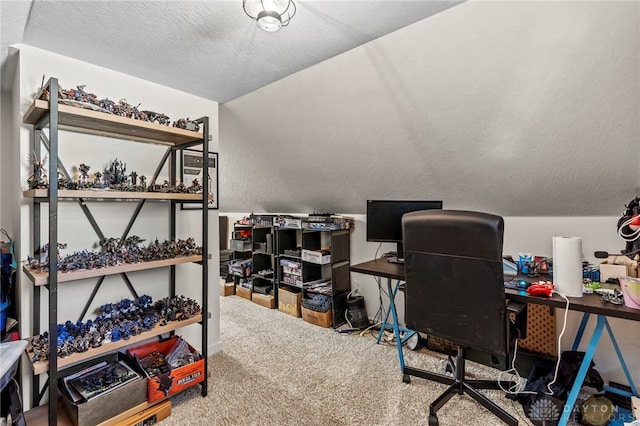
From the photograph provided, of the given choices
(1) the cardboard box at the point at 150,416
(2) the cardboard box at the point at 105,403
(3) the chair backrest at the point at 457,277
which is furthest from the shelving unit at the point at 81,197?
(3) the chair backrest at the point at 457,277

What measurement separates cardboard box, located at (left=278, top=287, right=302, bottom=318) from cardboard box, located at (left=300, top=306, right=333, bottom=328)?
Result: 0.61 feet

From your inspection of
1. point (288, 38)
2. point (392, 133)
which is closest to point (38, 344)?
point (288, 38)

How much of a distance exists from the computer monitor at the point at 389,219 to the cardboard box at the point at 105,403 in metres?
2.11

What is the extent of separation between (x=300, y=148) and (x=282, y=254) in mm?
1532

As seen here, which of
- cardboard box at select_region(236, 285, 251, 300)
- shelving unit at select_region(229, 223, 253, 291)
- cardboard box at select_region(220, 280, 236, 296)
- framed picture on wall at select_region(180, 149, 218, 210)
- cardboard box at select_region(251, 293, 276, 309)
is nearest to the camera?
framed picture on wall at select_region(180, 149, 218, 210)

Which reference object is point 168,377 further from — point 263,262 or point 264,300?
point 263,262

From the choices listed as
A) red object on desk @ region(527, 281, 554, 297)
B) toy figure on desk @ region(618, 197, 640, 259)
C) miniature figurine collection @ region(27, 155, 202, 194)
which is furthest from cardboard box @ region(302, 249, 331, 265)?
toy figure on desk @ region(618, 197, 640, 259)

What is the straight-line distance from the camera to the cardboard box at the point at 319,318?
333 cm

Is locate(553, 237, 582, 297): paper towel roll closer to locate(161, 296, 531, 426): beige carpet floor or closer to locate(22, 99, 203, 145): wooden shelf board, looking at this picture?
locate(161, 296, 531, 426): beige carpet floor

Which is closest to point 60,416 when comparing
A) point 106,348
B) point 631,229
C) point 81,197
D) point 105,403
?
point 105,403

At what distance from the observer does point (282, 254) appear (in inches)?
156

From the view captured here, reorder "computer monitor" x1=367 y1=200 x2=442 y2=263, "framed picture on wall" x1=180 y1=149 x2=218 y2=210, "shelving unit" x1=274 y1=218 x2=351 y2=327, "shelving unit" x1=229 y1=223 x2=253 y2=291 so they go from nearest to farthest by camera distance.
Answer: "framed picture on wall" x1=180 y1=149 x2=218 y2=210, "computer monitor" x1=367 y1=200 x2=442 y2=263, "shelving unit" x1=274 y1=218 x2=351 y2=327, "shelving unit" x1=229 y1=223 x2=253 y2=291

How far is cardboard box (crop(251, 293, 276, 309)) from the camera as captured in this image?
155 inches

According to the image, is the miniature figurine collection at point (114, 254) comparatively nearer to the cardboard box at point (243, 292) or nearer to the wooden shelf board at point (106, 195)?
the wooden shelf board at point (106, 195)
